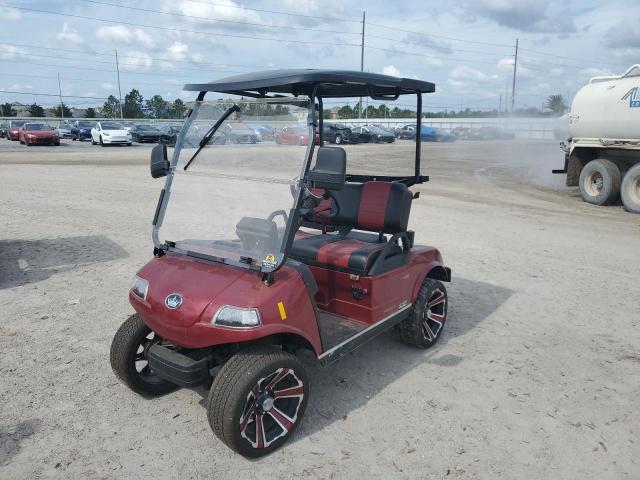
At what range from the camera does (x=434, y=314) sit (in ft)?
14.6

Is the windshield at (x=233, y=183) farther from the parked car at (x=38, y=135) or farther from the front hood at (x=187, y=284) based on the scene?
the parked car at (x=38, y=135)

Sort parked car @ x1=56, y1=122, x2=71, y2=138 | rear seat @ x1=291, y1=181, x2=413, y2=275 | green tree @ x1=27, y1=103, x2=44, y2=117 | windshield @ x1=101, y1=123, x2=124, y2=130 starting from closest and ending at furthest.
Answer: rear seat @ x1=291, y1=181, x2=413, y2=275
windshield @ x1=101, y1=123, x2=124, y2=130
parked car @ x1=56, y1=122, x2=71, y2=138
green tree @ x1=27, y1=103, x2=44, y2=117

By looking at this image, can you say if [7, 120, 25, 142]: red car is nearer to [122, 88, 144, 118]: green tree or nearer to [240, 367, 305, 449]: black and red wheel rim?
[122, 88, 144, 118]: green tree

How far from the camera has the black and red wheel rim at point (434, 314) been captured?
14.2ft

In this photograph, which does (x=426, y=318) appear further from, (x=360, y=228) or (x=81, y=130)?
(x=81, y=130)

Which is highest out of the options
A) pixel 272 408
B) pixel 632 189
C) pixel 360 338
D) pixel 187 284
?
pixel 187 284

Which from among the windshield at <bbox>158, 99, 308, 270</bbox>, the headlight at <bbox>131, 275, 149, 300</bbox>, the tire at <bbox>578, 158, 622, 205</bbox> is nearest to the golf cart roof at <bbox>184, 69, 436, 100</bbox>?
the windshield at <bbox>158, 99, 308, 270</bbox>

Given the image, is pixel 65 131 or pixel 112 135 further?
pixel 65 131

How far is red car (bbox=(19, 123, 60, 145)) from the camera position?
2781 centimetres

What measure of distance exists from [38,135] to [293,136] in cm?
2893

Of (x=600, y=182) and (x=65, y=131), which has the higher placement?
(x=65, y=131)

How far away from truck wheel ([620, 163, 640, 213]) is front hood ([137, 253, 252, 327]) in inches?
429

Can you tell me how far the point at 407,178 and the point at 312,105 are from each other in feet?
5.22

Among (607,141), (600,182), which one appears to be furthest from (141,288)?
(600,182)
